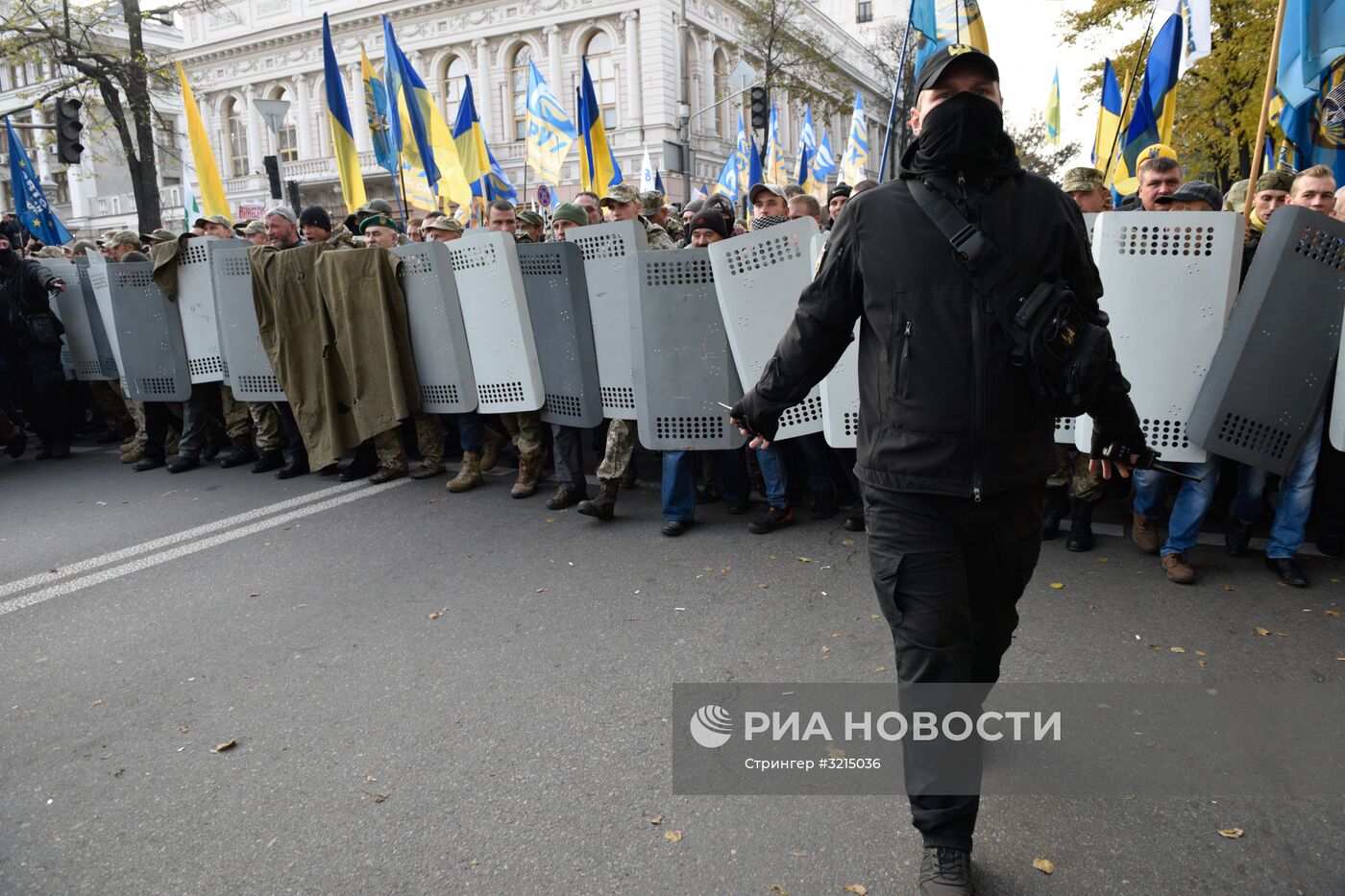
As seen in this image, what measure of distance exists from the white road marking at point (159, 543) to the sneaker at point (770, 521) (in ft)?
11.3

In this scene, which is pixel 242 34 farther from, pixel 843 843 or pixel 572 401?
pixel 843 843

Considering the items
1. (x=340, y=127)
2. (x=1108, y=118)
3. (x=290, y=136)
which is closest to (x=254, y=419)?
(x=340, y=127)

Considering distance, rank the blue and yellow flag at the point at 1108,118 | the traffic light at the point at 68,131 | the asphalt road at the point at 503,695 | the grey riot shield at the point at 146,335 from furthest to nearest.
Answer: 1. the traffic light at the point at 68,131
2. the blue and yellow flag at the point at 1108,118
3. the grey riot shield at the point at 146,335
4. the asphalt road at the point at 503,695

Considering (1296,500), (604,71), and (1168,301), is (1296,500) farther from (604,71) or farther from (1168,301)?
(604,71)

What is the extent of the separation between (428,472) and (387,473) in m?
0.32

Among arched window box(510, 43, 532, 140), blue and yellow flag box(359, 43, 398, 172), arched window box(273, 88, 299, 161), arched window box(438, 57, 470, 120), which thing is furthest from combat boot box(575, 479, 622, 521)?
arched window box(273, 88, 299, 161)

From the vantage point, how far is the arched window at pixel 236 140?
175ft

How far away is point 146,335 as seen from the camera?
8.19 meters

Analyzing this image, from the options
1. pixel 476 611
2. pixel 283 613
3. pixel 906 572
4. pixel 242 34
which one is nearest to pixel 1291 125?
pixel 906 572

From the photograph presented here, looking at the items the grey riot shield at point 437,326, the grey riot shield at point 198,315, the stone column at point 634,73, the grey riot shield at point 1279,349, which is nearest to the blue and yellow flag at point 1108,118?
the grey riot shield at point 1279,349

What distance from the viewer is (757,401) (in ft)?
8.80

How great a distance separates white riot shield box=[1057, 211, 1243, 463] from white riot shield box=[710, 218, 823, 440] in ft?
5.18

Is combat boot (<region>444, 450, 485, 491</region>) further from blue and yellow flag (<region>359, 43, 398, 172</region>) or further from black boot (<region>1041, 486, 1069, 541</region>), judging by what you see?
blue and yellow flag (<region>359, 43, 398, 172</region>)

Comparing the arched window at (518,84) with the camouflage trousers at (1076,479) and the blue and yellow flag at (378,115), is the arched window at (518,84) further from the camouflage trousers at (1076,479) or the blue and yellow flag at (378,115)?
the camouflage trousers at (1076,479)
